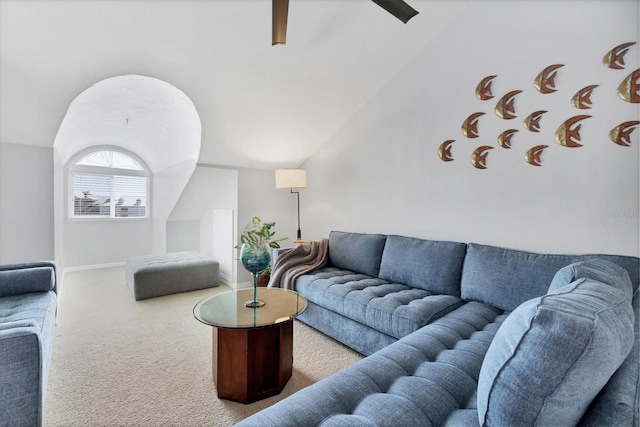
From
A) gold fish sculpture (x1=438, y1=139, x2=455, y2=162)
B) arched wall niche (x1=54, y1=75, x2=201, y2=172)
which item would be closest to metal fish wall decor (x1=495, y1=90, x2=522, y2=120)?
gold fish sculpture (x1=438, y1=139, x2=455, y2=162)

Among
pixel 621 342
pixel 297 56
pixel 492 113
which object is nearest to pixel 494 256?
pixel 492 113

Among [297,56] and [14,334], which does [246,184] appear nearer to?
[297,56]

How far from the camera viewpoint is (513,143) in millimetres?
2297

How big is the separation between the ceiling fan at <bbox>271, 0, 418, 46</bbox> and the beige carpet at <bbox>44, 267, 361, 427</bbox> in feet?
7.14

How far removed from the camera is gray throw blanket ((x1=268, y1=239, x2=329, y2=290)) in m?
2.85

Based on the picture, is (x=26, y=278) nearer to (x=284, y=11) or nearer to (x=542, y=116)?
(x=284, y=11)

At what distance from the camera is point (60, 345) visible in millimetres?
2291

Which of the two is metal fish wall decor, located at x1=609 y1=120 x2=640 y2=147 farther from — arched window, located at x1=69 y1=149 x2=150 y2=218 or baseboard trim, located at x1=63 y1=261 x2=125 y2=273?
baseboard trim, located at x1=63 y1=261 x2=125 y2=273

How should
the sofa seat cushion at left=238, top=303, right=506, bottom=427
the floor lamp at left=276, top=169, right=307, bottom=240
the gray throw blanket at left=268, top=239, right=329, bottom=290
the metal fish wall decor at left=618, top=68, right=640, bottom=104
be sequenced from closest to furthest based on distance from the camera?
the sofa seat cushion at left=238, top=303, right=506, bottom=427
the metal fish wall decor at left=618, top=68, right=640, bottom=104
the gray throw blanket at left=268, top=239, right=329, bottom=290
the floor lamp at left=276, top=169, right=307, bottom=240

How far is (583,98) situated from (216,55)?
2724 millimetres

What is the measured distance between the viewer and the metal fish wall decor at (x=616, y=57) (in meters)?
1.83

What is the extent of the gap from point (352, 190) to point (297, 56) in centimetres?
157

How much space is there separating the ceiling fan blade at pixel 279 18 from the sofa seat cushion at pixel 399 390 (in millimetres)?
1875

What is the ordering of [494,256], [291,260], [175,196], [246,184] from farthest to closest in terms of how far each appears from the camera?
1. [175,196]
2. [246,184]
3. [291,260]
4. [494,256]
